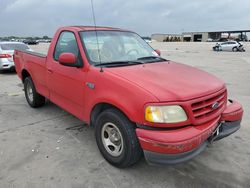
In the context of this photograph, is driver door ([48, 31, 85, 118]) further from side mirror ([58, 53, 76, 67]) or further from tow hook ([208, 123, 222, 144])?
tow hook ([208, 123, 222, 144])

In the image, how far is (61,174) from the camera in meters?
3.11

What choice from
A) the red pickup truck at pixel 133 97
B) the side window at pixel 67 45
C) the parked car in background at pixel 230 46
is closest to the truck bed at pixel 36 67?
the red pickup truck at pixel 133 97

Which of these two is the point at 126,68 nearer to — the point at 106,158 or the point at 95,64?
the point at 95,64

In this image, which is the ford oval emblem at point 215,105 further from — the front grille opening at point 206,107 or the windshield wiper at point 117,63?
the windshield wiper at point 117,63

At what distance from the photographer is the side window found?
3.88 metres

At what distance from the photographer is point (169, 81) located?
301 cm

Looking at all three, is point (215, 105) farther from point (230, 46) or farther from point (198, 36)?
point (198, 36)

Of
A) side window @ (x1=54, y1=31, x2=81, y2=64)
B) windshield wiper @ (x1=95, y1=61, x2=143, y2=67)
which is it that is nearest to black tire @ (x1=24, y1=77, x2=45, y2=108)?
side window @ (x1=54, y1=31, x2=81, y2=64)

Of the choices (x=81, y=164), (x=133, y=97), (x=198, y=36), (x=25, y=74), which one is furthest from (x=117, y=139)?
(x=198, y=36)

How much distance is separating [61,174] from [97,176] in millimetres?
459

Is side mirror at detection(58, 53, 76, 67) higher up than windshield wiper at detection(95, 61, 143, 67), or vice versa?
side mirror at detection(58, 53, 76, 67)

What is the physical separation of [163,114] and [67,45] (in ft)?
7.61

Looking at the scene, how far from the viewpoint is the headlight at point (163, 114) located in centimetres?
263

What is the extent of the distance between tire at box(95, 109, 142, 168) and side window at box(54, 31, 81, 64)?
1.03 metres
